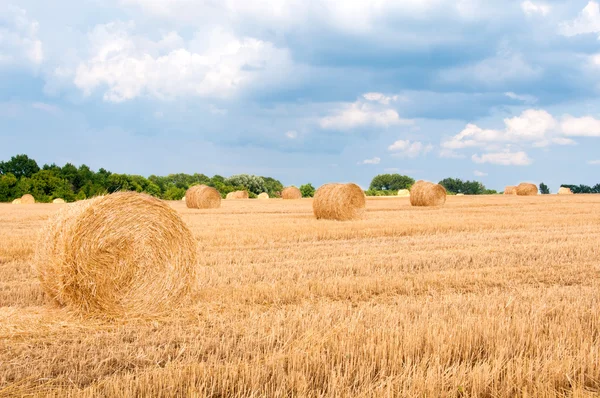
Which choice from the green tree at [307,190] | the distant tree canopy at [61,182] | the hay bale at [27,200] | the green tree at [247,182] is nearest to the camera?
the hay bale at [27,200]

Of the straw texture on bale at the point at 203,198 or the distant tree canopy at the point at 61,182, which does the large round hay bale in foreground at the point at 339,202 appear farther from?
the distant tree canopy at the point at 61,182

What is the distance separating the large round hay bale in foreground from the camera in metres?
18.8

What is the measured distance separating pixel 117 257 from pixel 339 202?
12326 mm

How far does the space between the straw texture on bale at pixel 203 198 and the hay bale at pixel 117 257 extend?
21.1 metres

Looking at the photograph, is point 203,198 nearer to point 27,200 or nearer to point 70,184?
point 27,200

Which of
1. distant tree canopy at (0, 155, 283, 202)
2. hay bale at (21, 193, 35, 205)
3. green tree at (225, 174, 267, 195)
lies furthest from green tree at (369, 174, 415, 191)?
hay bale at (21, 193, 35, 205)

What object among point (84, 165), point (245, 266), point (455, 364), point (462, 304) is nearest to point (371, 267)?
point (245, 266)

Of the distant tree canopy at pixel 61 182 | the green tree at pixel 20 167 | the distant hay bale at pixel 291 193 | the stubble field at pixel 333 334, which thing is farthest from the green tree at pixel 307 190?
the stubble field at pixel 333 334

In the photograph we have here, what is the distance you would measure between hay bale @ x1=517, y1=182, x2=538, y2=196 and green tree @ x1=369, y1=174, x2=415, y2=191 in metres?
31.9

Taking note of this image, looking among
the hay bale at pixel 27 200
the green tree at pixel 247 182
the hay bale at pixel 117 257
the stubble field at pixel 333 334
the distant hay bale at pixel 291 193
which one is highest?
the green tree at pixel 247 182

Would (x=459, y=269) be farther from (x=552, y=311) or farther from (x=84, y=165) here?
(x=84, y=165)

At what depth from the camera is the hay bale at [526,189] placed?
40.7 meters

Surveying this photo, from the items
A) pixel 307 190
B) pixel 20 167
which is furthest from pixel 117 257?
pixel 20 167

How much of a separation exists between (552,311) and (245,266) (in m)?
4.82
